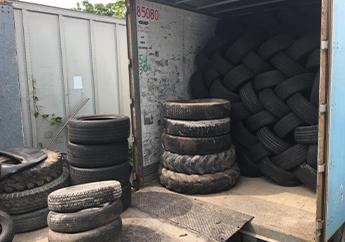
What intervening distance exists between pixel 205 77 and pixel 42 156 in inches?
99.1

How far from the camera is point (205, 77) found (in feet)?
15.0

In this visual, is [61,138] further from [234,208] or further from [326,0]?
[326,0]

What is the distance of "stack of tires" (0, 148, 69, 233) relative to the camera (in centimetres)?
282

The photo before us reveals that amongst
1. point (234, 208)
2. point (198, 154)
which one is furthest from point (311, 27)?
point (234, 208)

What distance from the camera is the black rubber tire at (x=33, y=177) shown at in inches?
112

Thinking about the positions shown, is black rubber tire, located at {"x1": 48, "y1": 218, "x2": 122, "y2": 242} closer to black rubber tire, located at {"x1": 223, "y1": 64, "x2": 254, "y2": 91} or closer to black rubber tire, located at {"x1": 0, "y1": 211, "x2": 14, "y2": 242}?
black rubber tire, located at {"x1": 0, "y1": 211, "x2": 14, "y2": 242}

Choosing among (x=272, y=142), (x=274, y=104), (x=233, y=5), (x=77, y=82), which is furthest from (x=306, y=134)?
(x=77, y=82)

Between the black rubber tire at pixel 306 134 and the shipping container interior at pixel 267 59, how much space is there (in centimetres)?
27

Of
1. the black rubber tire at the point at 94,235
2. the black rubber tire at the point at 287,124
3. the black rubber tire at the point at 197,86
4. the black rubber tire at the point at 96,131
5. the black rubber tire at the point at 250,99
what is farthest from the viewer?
the black rubber tire at the point at 197,86

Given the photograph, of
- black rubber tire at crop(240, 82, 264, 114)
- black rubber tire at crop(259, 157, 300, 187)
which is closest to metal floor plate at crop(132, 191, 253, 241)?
black rubber tire at crop(259, 157, 300, 187)

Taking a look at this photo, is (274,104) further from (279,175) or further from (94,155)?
(94,155)

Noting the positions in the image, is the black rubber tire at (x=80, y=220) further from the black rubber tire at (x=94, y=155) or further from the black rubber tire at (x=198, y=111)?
the black rubber tire at (x=198, y=111)

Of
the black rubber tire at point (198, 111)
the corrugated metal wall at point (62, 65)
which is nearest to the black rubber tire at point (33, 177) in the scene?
the black rubber tire at point (198, 111)

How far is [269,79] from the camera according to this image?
13.0 ft
